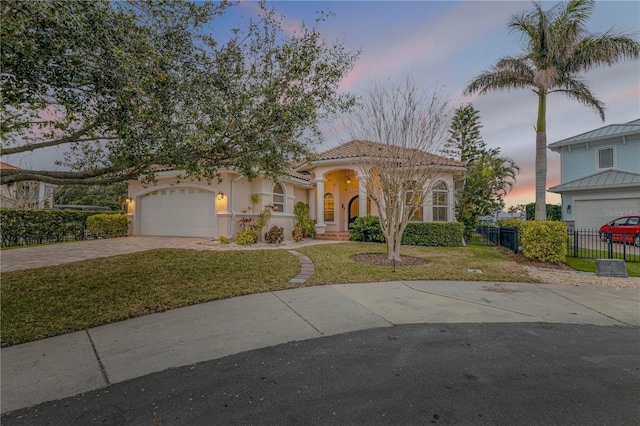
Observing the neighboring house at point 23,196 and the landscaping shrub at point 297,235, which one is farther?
the neighboring house at point 23,196

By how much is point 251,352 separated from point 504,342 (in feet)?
10.1

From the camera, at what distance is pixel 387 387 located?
2639mm

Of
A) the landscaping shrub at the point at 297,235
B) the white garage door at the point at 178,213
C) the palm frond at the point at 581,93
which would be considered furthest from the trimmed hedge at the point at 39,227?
the palm frond at the point at 581,93

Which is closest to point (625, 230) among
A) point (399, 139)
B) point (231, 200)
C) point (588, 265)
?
point (588, 265)

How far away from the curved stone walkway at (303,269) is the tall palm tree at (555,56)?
917 centimetres

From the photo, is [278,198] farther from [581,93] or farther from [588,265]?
[581,93]

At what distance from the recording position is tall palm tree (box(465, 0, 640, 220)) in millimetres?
10484

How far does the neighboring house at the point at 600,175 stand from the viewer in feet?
59.0

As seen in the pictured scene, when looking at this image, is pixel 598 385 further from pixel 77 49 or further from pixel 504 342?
pixel 77 49

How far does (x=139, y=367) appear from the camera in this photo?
3.04m

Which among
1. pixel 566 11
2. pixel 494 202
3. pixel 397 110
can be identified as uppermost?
pixel 566 11

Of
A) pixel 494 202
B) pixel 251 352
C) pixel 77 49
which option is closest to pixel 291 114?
pixel 77 49

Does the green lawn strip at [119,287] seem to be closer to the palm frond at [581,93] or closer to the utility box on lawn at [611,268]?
the utility box on lawn at [611,268]

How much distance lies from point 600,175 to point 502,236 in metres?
13.1
